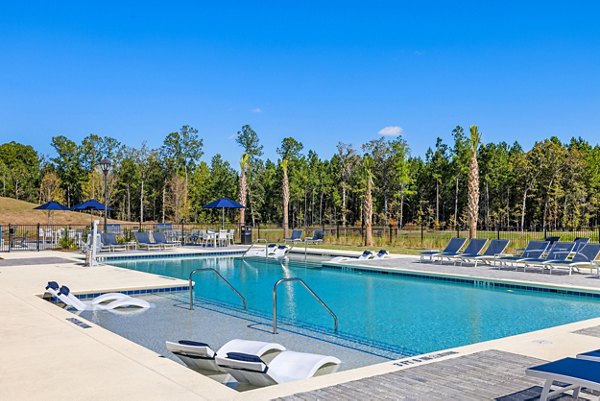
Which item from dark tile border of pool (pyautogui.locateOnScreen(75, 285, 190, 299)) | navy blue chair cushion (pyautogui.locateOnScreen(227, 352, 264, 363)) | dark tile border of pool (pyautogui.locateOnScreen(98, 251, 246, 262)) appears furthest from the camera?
dark tile border of pool (pyautogui.locateOnScreen(98, 251, 246, 262))

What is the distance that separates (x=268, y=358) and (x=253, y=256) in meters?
13.3

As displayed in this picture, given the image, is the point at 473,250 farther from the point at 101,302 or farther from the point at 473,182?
the point at 101,302

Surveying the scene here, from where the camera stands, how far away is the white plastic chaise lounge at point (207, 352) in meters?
5.03

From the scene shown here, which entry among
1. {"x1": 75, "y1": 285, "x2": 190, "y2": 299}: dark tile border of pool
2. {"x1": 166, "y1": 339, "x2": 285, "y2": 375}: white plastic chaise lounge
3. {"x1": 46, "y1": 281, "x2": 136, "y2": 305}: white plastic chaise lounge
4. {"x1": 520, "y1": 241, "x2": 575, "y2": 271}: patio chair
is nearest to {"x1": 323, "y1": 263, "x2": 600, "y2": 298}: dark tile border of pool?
{"x1": 520, "y1": 241, "x2": 575, "y2": 271}: patio chair

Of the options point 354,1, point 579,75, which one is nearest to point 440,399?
point 354,1

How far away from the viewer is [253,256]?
1862 centimetres

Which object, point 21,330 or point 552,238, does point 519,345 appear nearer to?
point 21,330

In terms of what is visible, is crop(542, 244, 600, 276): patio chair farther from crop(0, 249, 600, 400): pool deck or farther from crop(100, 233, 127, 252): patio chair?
crop(100, 233, 127, 252): patio chair

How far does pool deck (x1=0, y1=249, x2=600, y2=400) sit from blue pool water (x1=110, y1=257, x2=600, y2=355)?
4.94ft

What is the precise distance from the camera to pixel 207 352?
498cm

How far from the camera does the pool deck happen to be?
13.0 ft

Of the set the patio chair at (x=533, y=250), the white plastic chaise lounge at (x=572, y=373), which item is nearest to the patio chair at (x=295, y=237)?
the patio chair at (x=533, y=250)

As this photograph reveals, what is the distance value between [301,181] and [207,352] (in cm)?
4954

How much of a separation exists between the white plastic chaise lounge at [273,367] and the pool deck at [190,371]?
0.33 metres
